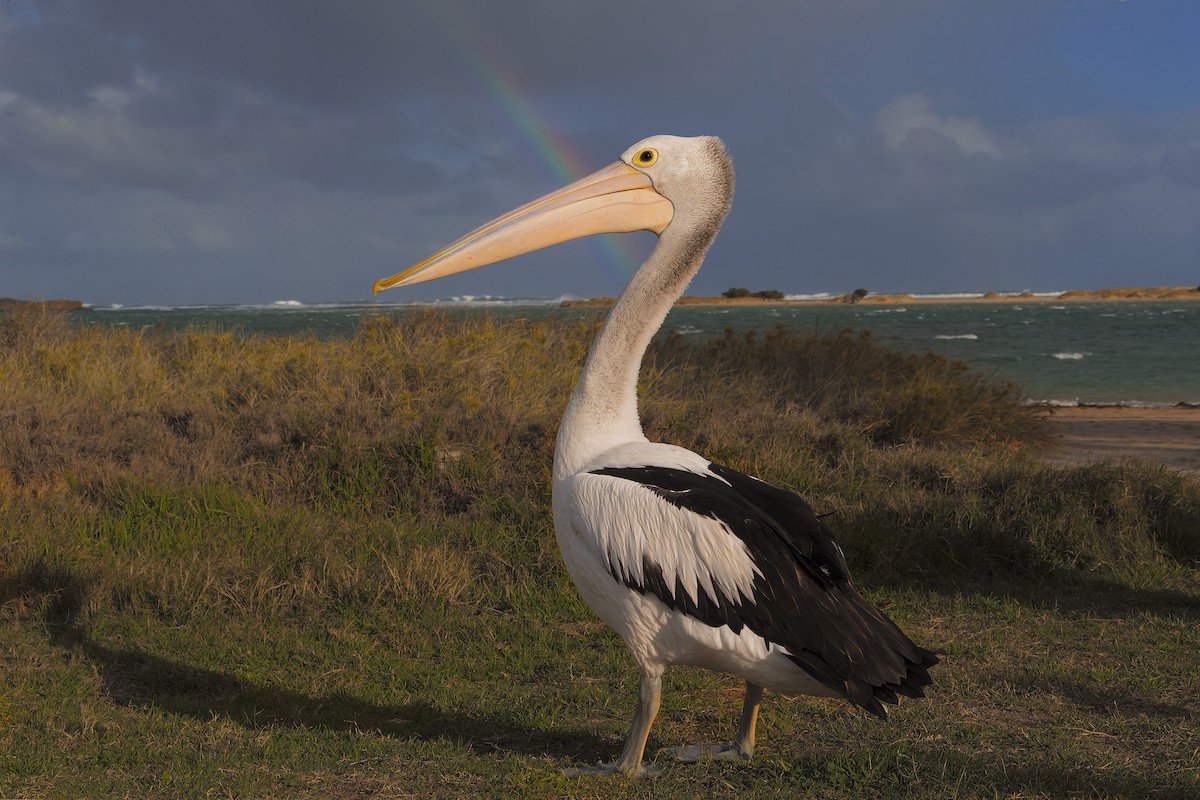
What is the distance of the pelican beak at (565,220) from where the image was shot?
3.77 m

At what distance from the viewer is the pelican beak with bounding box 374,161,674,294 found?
3.77 meters

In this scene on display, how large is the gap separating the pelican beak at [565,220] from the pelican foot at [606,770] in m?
1.88

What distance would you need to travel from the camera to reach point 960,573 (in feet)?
19.2

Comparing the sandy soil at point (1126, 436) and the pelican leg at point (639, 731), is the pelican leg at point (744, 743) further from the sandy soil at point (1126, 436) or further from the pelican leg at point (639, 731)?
the sandy soil at point (1126, 436)

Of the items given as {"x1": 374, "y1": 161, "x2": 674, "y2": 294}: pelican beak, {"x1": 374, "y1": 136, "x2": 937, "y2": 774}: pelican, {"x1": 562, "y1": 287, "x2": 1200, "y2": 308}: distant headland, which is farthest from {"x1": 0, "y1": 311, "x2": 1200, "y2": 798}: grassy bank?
{"x1": 562, "y1": 287, "x2": 1200, "y2": 308}: distant headland

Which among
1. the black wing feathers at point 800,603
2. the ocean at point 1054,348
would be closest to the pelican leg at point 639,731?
the black wing feathers at point 800,603

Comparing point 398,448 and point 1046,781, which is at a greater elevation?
point 398,448

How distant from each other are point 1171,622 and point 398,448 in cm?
488

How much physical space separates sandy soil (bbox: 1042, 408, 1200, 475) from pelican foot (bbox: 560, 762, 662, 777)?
614 cm

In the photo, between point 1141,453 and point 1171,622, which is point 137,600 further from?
point 1141,453

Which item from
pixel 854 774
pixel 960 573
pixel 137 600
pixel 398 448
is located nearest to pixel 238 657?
pixel 137 600

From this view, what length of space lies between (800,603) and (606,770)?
3.04 feet

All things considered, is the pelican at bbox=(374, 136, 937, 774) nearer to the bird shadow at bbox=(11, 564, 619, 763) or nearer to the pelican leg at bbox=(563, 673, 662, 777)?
the pelican leg at bbox=(563, 673, 662, 777)

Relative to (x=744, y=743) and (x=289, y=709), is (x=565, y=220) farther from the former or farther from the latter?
(x=289, y=709)
